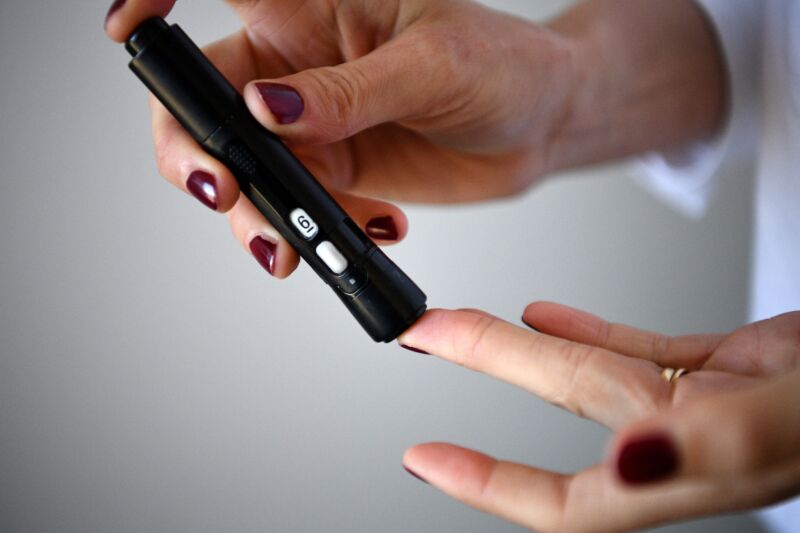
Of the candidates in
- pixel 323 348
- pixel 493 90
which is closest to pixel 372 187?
pixel 493 90

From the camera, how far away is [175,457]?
102cm

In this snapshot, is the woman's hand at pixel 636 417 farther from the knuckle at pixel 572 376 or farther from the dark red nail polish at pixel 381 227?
the dark red nail polish at pixel 381 227

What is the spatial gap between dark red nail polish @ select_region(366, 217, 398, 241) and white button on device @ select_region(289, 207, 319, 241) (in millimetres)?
177

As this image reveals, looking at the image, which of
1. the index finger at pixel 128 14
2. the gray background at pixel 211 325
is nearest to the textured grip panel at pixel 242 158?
the index finger at pixel 128 14

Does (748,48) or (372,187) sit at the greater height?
(748,48)

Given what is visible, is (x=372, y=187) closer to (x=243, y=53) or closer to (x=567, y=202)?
(x=243, y=53)

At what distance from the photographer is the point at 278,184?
507mm

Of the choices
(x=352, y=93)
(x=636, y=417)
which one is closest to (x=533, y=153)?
(x=352, y=93)

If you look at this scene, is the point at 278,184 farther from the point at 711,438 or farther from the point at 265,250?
the point at 711,438

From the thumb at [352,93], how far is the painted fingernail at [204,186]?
0.06 meters

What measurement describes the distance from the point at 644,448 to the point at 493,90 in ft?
1.47

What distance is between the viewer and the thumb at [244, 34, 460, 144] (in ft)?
1.59

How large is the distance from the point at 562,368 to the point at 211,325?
0.69 m

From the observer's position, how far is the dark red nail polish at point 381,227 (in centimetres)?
68
